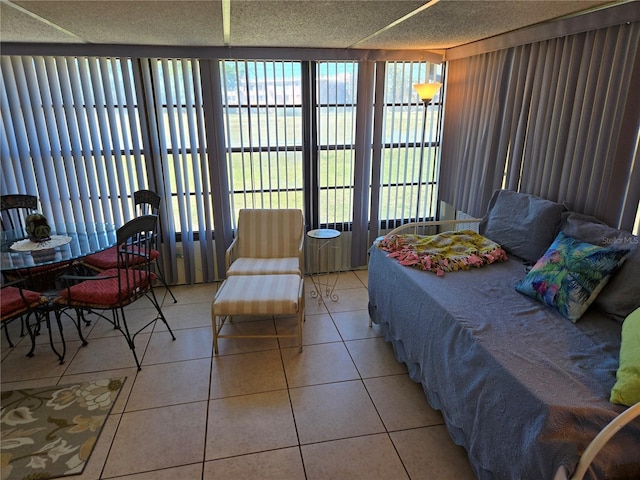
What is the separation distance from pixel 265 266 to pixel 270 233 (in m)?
0.39

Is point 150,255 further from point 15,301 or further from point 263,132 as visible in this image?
point 263,132

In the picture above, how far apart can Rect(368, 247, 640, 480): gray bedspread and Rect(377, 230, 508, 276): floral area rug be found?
7 cm

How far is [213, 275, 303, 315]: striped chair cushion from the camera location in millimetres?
2807

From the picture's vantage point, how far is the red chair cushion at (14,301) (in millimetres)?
2566

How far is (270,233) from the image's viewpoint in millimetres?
3674

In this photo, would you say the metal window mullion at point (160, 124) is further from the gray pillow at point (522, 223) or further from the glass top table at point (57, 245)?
the gray pillow at point (522, 223)

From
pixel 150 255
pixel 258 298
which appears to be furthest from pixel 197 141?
pixel 258 298

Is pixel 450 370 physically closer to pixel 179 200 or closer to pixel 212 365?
pixel 212 365

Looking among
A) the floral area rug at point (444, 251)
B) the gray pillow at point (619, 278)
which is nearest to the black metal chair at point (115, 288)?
the floral area rug at point (444, 251)

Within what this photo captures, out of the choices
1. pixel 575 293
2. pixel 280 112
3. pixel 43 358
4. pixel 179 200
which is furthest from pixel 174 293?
pixel 575 293

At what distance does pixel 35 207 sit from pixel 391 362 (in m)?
3.31

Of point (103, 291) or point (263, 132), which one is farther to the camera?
point (263, 132)

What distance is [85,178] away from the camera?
3.70m

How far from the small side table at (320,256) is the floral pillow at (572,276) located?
68.4 inches
